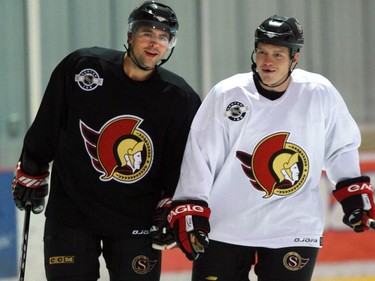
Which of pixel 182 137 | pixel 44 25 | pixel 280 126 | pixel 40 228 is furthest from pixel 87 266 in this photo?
pixel 44 25

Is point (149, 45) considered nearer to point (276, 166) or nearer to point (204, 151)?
point (204, 151)

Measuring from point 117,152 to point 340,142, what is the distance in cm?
75

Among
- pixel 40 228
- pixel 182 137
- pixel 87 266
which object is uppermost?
pixel 182 137

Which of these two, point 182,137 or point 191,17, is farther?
point 191,17

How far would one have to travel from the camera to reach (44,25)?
16.8 feet

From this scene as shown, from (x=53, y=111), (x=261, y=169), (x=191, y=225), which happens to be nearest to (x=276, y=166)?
(x=261, y=169)

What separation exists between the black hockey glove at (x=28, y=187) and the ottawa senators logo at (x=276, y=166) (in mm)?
739

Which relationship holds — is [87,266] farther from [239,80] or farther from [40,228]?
[40,228]

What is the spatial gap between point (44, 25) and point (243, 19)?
110 cm

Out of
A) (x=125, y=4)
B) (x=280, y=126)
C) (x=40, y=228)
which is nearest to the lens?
(x=280, y=126)

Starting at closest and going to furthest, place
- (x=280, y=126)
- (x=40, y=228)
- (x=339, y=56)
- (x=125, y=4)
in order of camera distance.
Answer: (x=280, y=126) → (x=40, y=228) → (x=125, y=4) → (x=339, y=56)

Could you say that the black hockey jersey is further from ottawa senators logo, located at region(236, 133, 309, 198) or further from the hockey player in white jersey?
ottawa senators logo, located at region(236, 133, 309, 198)

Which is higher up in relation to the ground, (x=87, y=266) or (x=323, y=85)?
(x=323, y=85)

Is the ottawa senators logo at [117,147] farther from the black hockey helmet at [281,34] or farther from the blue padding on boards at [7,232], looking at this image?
the blue padding on boards at [7,232]
